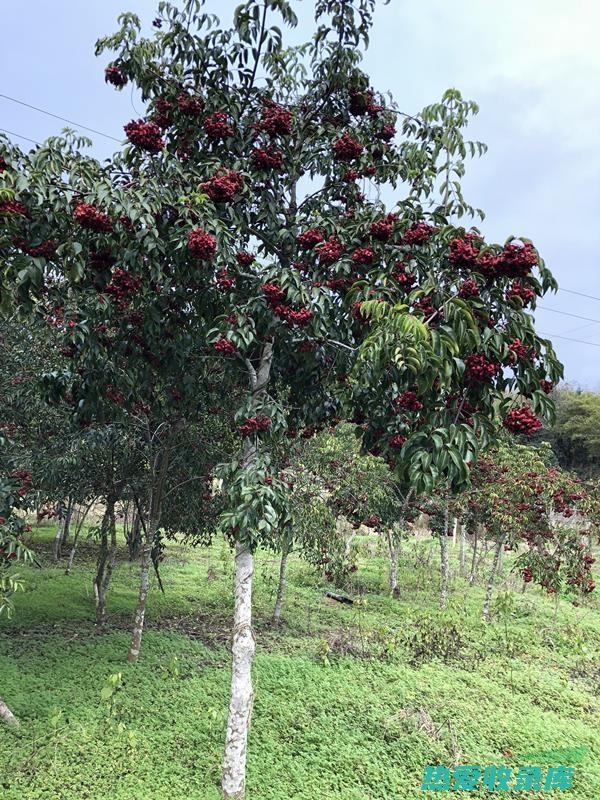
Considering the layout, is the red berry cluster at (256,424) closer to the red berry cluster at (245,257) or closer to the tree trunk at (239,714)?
the tree trunk at (239,714)

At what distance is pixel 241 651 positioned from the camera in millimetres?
3906

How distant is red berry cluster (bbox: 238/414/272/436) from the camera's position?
3.49 metres

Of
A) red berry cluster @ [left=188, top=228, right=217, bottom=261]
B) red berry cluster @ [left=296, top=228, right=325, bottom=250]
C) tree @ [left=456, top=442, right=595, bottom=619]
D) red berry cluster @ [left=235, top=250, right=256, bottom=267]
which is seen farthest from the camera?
tree @ [left=456, top=442, right=595, bottom=619]

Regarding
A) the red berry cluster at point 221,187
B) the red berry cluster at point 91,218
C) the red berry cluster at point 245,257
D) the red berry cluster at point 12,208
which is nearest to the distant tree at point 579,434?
the red berry cluster at point 245,257

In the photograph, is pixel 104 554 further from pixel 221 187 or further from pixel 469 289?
pixel 469 289

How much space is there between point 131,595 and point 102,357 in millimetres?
A: 7349

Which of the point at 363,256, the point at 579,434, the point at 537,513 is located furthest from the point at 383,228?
the point at 579,434

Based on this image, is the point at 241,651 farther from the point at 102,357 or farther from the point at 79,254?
the point at 79,254

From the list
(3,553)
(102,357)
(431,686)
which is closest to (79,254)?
(102,357)

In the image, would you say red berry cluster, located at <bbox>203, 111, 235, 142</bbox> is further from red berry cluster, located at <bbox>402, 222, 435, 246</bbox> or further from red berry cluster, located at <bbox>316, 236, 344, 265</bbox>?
red berry cluster, located at <bbox>402, 222, 435, 246</bbox>

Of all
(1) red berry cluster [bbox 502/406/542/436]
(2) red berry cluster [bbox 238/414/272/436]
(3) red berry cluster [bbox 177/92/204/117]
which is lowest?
(2) red berry cluster [bbox 238/414/272/436]

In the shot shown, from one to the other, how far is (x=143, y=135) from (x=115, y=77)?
39.1 inches

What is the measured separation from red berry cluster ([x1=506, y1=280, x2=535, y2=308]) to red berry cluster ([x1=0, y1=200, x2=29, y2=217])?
2.52 m

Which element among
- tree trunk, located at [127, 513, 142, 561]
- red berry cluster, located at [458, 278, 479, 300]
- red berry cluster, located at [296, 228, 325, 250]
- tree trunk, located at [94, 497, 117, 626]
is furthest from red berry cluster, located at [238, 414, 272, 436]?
tree trunk, located at [127, 513, 142, 561]
